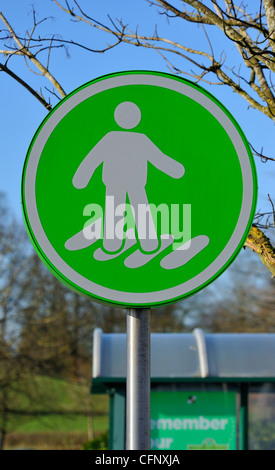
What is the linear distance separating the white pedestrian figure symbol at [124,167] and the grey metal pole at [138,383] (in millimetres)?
248

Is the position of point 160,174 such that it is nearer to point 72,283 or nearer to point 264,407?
point 72,283

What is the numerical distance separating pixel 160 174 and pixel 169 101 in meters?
0.29

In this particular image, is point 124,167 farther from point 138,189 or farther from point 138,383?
point 138,383

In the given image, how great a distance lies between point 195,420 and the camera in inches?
380

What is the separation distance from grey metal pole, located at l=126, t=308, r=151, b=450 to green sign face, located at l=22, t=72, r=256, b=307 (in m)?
0.09

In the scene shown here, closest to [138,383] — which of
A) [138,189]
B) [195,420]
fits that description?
[138,189]

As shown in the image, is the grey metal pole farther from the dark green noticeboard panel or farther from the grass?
the grass

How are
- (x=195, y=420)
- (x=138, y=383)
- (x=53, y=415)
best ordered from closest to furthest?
(x=138, y=383), (x=195, y=420), (x=53, y=415)

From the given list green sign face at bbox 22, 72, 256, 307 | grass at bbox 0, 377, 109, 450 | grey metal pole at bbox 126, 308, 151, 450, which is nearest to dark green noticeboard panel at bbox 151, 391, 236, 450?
grey metal pole at bbox 126, 308, 151, 450

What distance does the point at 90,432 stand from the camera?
28.3 metres

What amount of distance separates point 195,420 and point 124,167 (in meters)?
8.19

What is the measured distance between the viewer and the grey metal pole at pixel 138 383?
1.99m
